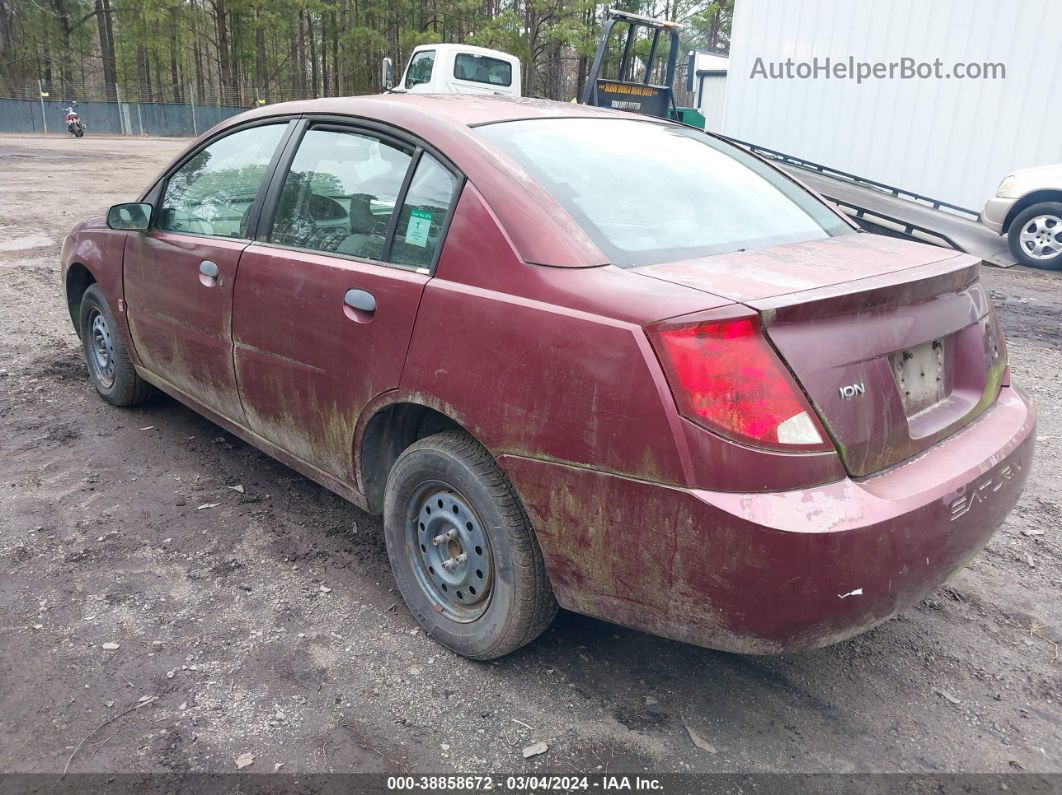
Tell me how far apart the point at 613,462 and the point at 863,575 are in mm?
648

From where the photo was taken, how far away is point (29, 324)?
21.1 ft

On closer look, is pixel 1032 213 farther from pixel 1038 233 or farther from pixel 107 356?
pixel 107 356

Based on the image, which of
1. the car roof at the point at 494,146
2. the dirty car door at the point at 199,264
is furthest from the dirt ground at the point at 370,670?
the car roof at the point at 494,146

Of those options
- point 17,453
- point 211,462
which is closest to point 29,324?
point 17,453

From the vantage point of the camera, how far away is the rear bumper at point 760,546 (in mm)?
1908

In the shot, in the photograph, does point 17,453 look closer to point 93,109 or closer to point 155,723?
point 155,723

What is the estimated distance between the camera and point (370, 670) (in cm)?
259

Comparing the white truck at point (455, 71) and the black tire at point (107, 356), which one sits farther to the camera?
the white truck at point (455, 71)

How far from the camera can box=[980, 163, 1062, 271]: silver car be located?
909 centimetres

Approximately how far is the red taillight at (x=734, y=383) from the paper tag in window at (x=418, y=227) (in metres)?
0.99

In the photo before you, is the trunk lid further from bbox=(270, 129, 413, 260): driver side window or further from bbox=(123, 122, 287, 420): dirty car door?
bbox=(123, 122, 287, 420): dirty car door

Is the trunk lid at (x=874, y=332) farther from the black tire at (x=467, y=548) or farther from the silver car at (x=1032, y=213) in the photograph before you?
the silver car at (x=1032, y=213)

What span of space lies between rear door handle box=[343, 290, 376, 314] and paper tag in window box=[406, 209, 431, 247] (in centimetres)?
22

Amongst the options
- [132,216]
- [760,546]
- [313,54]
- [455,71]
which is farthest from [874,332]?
[313,54]
